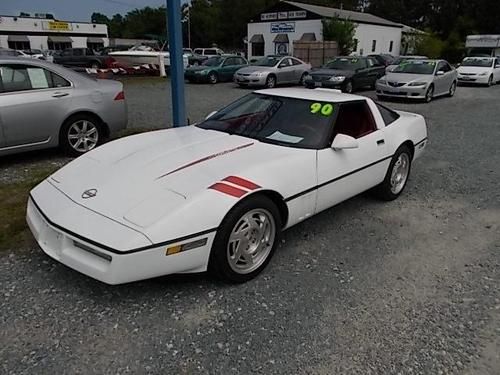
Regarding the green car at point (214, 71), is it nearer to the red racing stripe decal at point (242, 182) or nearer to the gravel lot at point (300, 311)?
the gravel lot at point (300, 311)

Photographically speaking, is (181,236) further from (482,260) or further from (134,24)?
(134,24)

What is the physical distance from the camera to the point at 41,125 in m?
5.33

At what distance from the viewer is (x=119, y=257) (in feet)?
7.64

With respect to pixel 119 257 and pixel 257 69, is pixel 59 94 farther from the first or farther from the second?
pixel 257 69

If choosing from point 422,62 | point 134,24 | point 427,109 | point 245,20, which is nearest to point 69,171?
point 427,109

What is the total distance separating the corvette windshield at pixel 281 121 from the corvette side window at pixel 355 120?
130 mm

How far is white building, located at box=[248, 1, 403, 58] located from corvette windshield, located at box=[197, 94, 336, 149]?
3637 centimetres

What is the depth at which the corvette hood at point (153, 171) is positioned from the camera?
2.58 meters

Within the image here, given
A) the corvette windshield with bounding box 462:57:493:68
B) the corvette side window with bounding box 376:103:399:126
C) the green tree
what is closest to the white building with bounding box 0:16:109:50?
the green tree

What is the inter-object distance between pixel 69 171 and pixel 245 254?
1539 millimetres

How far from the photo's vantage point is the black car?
1424 centimetres

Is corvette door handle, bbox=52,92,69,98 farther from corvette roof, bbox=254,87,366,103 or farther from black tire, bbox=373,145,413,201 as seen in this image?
black tire, bbox=373,145,413,201

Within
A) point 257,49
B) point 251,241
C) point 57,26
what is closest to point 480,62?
point 251,241

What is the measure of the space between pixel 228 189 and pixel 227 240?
0.33 meters
